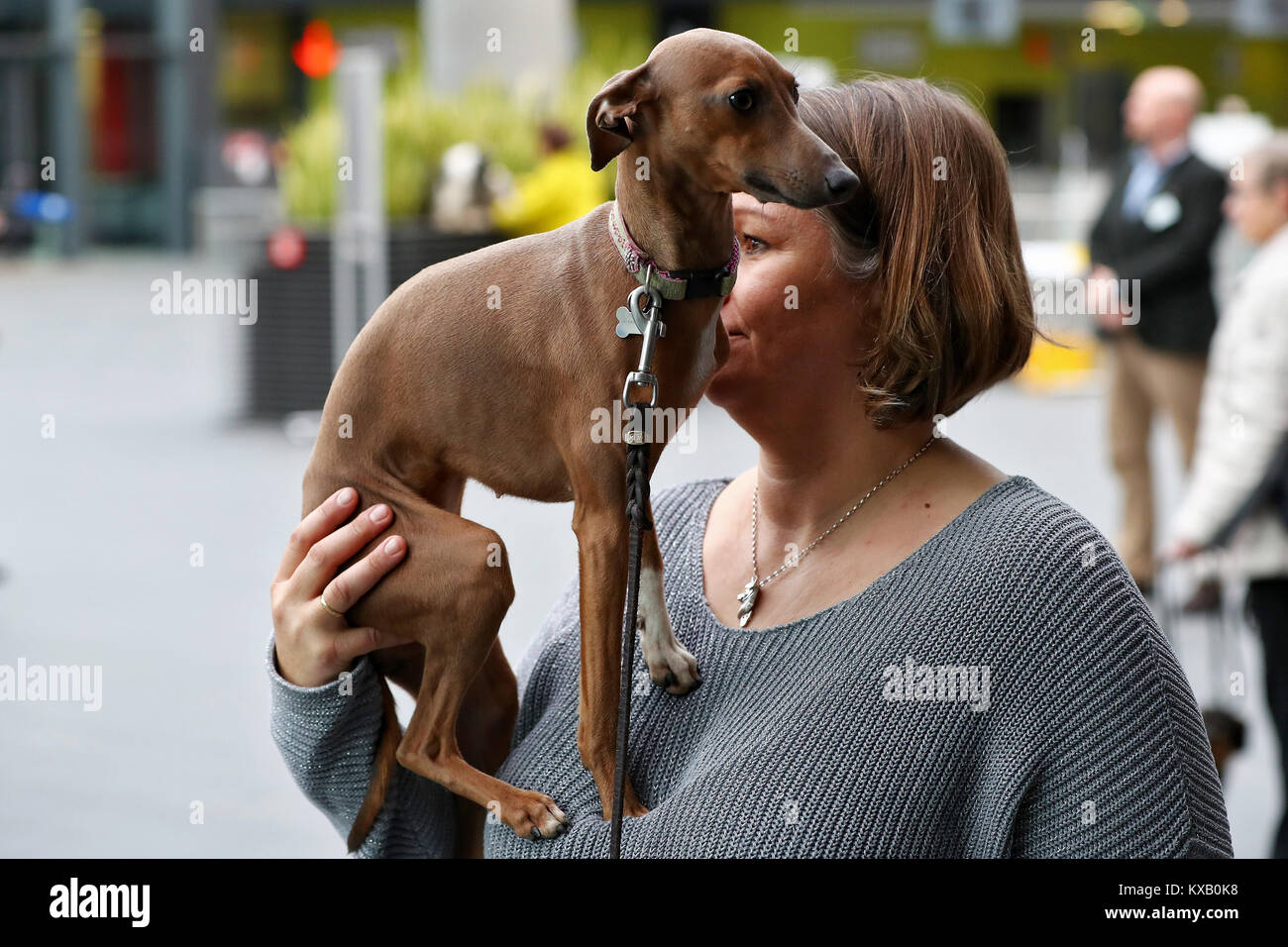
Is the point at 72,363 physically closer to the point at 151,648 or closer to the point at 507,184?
the point at 507,184

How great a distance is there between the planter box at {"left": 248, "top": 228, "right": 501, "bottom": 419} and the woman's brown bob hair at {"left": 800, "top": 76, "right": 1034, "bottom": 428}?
782 cm

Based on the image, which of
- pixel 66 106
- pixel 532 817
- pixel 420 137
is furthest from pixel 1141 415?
pixel 66 106

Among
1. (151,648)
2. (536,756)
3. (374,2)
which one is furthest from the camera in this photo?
(374,2)

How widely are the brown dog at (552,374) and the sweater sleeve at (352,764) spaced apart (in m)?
0.18

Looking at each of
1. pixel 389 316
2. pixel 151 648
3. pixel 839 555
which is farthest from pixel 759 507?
pixel 151 648

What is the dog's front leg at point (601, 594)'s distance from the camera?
157cm

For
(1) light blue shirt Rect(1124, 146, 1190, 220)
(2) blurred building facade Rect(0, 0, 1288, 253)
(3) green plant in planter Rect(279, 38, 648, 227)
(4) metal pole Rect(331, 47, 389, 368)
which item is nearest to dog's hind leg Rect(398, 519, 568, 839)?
(1) light blue shirt Rect(1124, 146, 1190, 220)

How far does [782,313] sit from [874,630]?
48 centimetres

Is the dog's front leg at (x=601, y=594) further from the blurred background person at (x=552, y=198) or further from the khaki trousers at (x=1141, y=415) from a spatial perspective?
the khaki trousers at (x=1141, y=415)

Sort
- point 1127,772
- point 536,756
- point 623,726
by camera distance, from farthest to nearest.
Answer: point 536,756 < point 1127,772 < point 623,726

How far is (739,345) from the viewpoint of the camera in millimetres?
2062

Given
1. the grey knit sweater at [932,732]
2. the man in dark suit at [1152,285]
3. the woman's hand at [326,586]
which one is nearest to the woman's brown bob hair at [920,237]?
the grey knit sweater at [932,732]

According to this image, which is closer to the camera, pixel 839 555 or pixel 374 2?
pixel 839 555
